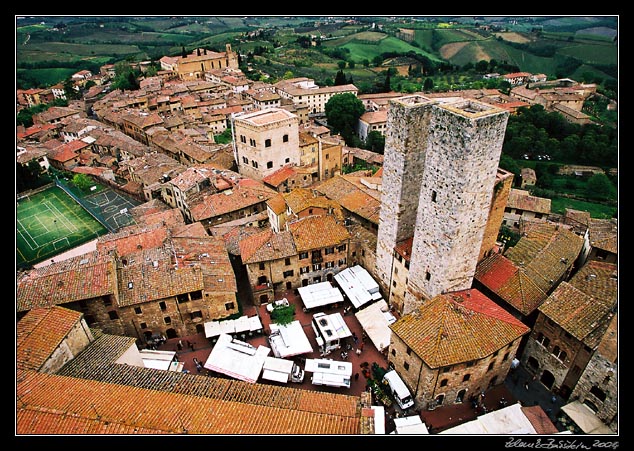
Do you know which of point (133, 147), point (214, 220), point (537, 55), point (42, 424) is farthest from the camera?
point (537, 55)

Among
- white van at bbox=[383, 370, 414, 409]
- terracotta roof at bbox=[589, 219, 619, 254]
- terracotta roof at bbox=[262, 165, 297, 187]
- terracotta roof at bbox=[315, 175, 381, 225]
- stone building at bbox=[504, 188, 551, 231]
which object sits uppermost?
terracotta roof at bbox=[589, 219, 619, 254]

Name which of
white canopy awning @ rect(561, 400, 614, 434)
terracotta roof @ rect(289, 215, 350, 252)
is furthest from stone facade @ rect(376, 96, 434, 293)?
white canopy awning @ rect(561, 400, 614, 434)

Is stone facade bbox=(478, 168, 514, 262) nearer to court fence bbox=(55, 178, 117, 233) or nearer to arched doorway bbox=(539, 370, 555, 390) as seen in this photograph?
arched doorway bbox=(539, 370, 555, 390)

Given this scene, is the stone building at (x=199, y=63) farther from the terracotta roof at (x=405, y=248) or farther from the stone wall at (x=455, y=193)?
the stone wall at (x=455, y=193)

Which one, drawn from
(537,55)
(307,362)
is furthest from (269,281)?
(537,55)

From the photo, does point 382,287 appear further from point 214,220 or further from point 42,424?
point 42,424

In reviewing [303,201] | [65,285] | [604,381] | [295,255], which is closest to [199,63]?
[303,201]

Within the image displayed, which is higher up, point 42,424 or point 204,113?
point 42,424
